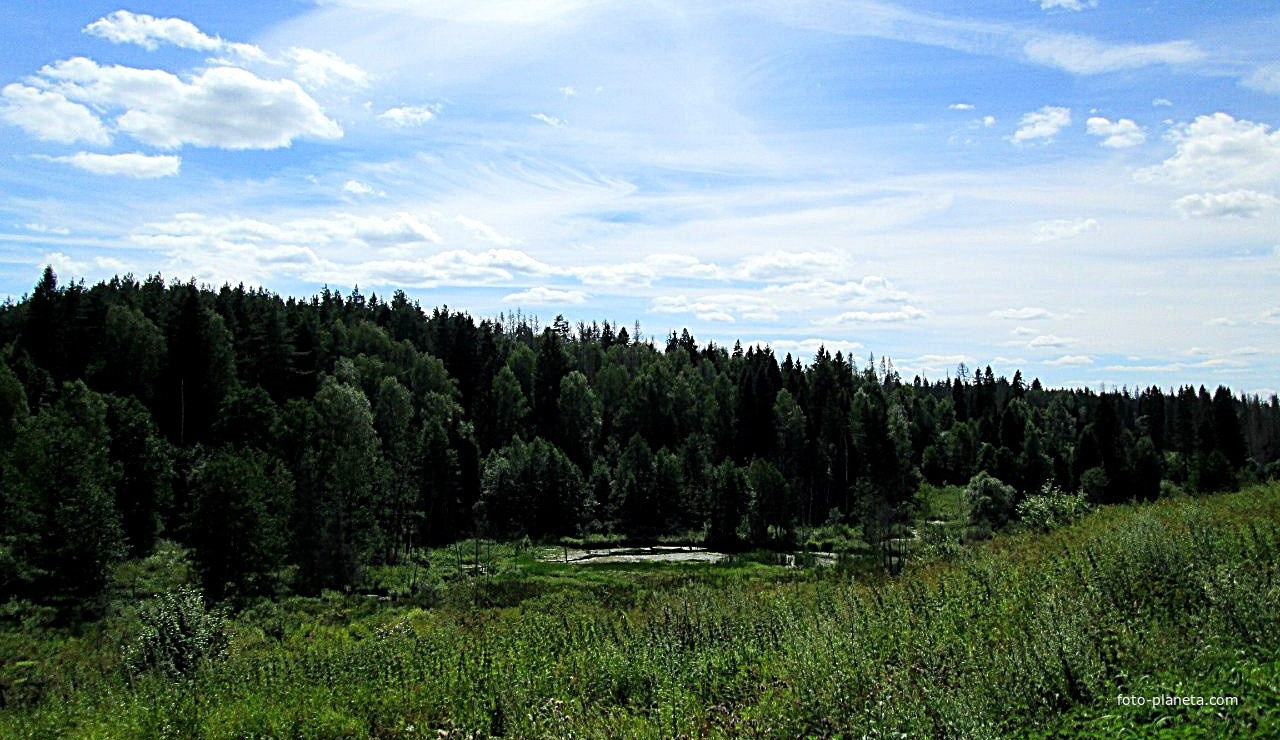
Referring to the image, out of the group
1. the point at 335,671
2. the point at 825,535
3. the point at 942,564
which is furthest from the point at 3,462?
the point at 825,535

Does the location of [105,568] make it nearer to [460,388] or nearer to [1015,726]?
[1015,726]

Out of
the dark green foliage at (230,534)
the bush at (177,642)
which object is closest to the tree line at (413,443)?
the dark green foliage at (230,534)

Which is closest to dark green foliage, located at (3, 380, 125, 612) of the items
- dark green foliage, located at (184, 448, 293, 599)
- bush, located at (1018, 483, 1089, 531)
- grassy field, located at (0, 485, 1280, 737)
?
dark green foliage, located at (184, 448, 293, 599)

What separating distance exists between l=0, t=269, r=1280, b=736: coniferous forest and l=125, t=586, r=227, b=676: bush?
0.07 meters

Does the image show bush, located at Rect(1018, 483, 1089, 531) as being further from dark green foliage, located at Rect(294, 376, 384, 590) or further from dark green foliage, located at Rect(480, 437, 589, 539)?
dark green foliage, located at Rect(480, 437, 589, 539)

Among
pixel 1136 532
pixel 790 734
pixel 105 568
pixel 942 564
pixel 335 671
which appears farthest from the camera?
pixel 105 568

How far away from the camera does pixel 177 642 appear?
1642 cm

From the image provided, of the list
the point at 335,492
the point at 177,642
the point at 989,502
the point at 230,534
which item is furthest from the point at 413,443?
the point at 177,642

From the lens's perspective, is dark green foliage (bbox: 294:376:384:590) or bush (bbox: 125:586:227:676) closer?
bush (bbox: 125:586:227:676)

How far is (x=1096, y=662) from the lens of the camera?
314 inches

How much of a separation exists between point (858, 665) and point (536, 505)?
66.6 metres

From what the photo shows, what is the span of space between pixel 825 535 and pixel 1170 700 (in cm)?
6978

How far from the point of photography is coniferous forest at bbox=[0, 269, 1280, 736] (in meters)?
10.0

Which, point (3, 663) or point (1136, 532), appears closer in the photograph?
point (1136, 532)
